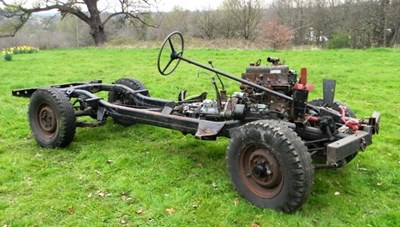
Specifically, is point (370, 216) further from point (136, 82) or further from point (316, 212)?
point (136, 82)

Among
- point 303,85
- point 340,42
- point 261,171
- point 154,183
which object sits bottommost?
point 154,183

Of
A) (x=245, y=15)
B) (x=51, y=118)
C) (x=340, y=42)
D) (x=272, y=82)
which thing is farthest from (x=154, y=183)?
(x=245, y=15)

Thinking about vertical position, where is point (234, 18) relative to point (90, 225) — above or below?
above

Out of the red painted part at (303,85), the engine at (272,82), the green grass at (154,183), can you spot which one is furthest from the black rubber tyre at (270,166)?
the engine at (272,82)

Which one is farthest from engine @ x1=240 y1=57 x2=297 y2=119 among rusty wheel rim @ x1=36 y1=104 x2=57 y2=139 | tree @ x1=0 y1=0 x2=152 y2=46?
tree @ x1=0 y1=0 x2=152 y2=46

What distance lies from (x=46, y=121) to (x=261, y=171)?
331 centimetres

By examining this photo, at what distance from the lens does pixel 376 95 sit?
8.36 meters

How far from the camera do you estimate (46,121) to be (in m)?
5.53

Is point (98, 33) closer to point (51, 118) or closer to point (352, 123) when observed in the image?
point (51, 118)

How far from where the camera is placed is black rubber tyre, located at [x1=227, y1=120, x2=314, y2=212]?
3.36 meters

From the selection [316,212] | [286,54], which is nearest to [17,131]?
[316,212]

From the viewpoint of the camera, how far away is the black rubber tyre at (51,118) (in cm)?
516

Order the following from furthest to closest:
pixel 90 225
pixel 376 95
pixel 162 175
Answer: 1. pixel 376 95
2. pixel 162 175
3. pixel 90 225

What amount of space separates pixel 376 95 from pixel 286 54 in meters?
7.44
